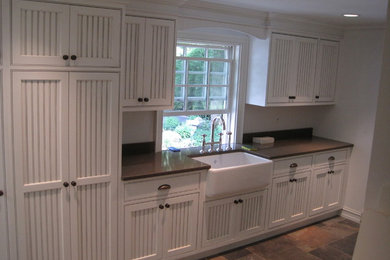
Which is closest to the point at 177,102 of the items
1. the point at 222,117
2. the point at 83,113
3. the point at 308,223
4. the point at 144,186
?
the point at 222,117

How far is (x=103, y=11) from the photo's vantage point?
2.54m

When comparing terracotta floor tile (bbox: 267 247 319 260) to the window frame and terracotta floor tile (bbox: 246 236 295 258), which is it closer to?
terracotta floor tile (bbox: 246 236 295 258)

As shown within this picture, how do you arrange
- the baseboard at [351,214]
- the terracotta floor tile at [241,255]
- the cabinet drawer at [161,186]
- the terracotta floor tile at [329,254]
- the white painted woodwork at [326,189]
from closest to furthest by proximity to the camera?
the cabinet drawer at [161,186], the terracotta floor tile at [241,255], the terracotta floor tile at [329,254], the white painted woodwork at [326,189], the baseboard at [351,214]

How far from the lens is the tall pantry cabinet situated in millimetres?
2340

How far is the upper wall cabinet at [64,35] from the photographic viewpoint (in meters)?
2.29

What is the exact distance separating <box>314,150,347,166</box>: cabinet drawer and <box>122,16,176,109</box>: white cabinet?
1.91 metres

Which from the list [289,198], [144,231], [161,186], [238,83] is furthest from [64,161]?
A: [289,198]

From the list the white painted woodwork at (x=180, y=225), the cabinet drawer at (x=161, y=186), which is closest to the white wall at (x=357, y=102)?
the white painted woodwork at (x=180, y=225)

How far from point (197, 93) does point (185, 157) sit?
77 cm

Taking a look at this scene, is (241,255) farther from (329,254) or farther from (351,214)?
(351,214)

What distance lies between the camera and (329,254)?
3.77m

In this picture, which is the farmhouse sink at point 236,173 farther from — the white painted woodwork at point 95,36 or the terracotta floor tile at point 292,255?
the white painted woodwork at point 95,36

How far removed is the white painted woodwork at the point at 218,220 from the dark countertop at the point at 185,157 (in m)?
0.41

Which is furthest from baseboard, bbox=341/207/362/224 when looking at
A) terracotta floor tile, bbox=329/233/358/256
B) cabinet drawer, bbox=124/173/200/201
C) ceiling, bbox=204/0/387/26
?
cabinet drawer, bbox=124/173/200/201
